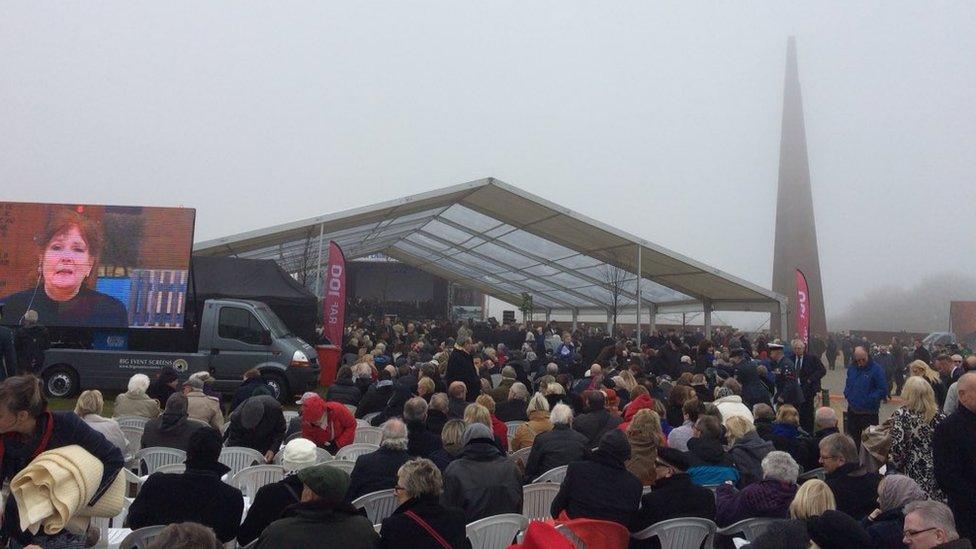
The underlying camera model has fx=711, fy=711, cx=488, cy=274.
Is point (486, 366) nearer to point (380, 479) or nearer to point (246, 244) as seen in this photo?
point (380, 479)

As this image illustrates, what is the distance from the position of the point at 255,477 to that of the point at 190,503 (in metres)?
1.60

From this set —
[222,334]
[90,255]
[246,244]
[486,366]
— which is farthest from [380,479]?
[246,244]

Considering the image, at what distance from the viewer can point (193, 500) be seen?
348cm

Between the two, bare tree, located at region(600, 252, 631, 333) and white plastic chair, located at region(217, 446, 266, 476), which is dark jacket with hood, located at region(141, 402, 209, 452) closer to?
white plastic chair, located at region(217, 446, 266, 476)

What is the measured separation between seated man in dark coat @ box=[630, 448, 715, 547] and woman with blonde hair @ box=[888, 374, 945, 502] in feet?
4.49

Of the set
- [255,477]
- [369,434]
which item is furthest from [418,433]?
[369,434]

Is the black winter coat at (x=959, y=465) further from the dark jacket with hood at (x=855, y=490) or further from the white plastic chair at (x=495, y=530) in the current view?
the white plastic chair at (x=495, y=530)

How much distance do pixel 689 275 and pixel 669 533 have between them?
18.1 meters

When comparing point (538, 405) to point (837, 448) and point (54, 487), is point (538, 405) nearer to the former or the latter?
point (837, 448)

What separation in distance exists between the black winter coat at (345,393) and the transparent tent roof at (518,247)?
919cm

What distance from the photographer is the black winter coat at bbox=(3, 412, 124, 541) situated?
8.93 feet

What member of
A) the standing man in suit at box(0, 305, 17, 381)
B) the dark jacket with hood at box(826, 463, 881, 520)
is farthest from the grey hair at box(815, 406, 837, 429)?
the standing man in suit at box(0, 305, 17, 381)

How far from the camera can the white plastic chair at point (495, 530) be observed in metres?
3.90

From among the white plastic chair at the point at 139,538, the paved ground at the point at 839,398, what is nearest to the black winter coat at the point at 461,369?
the white plastic chair at the point at 139,538
